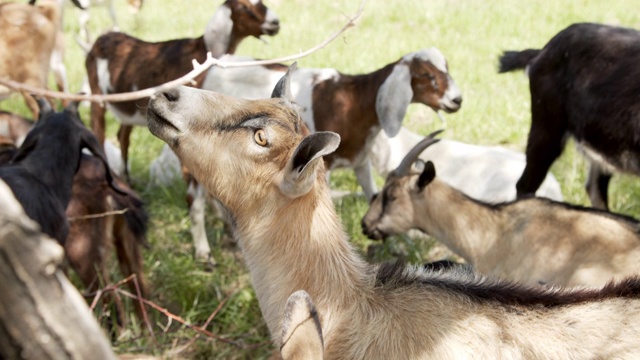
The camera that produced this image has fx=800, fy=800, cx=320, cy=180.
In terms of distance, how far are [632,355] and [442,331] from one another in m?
0.59

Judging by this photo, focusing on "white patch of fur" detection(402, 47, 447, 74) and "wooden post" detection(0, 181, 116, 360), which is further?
"white patch of fur" detection(402, 47, 447, 74)

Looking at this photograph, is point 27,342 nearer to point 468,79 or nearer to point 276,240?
point 276,240

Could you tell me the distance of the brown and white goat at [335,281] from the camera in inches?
102

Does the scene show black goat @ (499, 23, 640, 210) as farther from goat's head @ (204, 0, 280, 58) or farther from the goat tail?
goat's head @ (204, 0, 280, 58)

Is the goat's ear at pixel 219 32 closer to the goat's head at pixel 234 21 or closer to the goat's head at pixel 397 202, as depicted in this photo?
the goat's head at pixel 234 21

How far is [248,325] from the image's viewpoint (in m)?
5.25

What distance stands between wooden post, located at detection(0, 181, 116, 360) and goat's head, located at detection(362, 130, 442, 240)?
4.47 metres

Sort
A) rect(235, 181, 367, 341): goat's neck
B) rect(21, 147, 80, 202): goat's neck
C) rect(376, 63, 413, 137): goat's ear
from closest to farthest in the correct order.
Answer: rect(235, 181, 367, 341): goat's neck, rect(21, 147, 80, 202): goat's neck, rect(376, 63, 413, 137): goat's ear

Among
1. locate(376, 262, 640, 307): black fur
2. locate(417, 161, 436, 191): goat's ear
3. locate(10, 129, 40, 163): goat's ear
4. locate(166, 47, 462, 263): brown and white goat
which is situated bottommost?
locate(417, 161, 436, 191): goat's ear

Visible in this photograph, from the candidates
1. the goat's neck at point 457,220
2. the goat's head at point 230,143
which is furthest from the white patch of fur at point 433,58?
the goat's head at point 230,143

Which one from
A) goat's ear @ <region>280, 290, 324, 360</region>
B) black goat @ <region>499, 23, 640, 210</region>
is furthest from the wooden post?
black goat @ <region>499, 23, 640, 210</region>

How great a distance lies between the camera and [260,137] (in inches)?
120

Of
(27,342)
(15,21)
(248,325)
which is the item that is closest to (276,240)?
(27,342)

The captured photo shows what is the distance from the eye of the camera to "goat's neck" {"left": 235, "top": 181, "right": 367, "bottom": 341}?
9.57 feet
